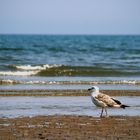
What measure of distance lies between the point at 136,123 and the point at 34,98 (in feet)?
20.6

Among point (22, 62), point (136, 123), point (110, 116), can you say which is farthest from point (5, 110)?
point (22, 62)

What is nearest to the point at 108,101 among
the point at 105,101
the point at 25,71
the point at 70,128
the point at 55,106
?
the point at 105,101

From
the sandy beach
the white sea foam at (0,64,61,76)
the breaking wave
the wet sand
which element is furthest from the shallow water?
the breaking wave

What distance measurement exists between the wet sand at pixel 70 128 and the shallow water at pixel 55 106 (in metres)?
1.15

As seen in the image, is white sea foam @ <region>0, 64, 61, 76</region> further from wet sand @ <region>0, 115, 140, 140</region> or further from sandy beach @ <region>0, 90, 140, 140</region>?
wet sand @ <region>0, 115, 140, 140</region>

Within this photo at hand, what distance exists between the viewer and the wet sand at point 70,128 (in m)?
11.3

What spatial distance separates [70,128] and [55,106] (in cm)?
458

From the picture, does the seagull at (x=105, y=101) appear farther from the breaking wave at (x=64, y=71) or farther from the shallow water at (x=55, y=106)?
the breaking wave at (x=64, y=71)

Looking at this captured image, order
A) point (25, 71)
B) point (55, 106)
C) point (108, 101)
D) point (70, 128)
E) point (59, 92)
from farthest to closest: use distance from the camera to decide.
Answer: point (25, 71) < point (59, 92) < point (55, 106) < point (108, 101) < point (70, 128)

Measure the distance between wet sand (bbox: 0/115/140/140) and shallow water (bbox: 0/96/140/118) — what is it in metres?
1.15

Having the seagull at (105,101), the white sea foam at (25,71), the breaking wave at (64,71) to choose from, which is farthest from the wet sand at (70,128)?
the breaking wave at (64,71)

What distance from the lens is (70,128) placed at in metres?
12.3

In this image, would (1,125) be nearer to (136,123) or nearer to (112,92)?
(136,123)

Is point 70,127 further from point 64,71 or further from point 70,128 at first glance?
point 64,71
